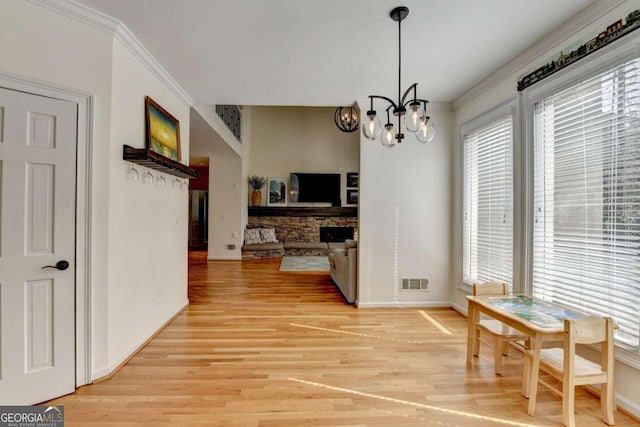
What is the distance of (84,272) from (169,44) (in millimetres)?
2005

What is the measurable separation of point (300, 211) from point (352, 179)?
1.94 m

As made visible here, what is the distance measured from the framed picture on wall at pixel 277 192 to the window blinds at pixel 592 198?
7.12m

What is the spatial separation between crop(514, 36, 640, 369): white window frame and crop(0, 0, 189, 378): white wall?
11.7 feet

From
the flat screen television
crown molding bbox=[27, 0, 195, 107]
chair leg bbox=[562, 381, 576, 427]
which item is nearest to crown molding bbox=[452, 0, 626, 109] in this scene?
chair leg bbox=[562, 381, 576, 427]

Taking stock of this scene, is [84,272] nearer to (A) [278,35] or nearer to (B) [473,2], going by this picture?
Answer: (A) [278,35]

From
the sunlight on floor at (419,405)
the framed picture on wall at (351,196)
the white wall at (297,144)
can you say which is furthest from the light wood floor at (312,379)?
the white wall at (297,144)

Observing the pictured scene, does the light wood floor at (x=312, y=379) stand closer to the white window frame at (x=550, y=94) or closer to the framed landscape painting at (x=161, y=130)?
the white window frame at (x=550, y=94)

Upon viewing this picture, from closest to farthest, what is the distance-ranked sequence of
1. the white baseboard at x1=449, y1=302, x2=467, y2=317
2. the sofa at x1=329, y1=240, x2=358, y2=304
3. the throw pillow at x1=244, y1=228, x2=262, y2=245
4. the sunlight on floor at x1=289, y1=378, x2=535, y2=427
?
the sunlight on floor at x1=289, y1=378, x2=535, y2=427, the white baseboard at x1=449, y1=302, x2=467, y2=317, the sofa at x1=329, y1=240, x2=358, y2=304, the throw pillow at x1=244, y1=228, x2=262, y2=245

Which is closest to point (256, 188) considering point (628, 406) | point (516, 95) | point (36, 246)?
point (36, 246)

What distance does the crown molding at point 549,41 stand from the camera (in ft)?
6.68

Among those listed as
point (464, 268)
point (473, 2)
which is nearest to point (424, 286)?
point (464, 268)

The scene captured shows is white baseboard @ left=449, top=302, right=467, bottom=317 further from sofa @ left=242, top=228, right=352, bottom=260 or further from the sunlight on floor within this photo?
sofa @ left=242, top=228, right=352, bottom=260

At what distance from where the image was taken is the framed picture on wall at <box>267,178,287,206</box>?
29.6 ft

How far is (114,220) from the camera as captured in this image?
7.66 ft
